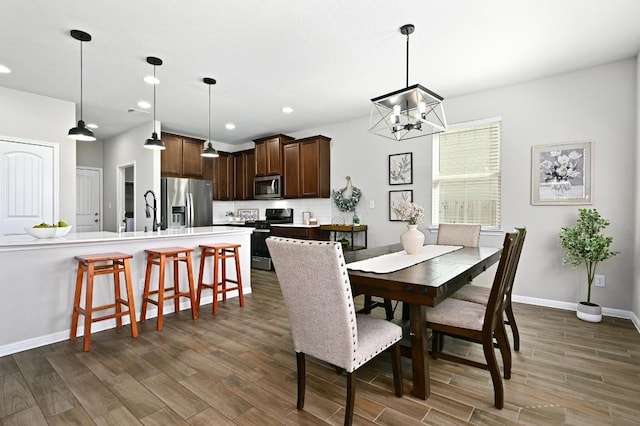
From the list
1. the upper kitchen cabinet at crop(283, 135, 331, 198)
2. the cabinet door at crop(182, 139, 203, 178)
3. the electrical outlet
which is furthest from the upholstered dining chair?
the cabinet door at crop(182, 139, 203, 178)

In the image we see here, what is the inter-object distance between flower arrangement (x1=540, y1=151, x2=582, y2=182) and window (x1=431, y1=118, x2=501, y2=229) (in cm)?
51

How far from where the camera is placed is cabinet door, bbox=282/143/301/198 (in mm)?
5816

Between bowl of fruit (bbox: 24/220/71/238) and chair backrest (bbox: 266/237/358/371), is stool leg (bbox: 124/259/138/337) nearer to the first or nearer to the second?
bowl of fruit (bbox: 24/220/71/238)

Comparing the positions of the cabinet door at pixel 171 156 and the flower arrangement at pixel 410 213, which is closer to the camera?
the flower arrangement at pixel 410 213

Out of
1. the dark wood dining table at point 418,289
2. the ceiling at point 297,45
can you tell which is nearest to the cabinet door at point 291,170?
the ceiling at point 297,45

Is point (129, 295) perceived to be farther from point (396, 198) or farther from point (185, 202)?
point (396, 198)

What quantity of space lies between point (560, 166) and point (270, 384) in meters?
3.78

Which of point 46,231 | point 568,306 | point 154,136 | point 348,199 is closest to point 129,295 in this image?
point 46,231

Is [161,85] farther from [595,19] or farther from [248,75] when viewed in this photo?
[595,19]

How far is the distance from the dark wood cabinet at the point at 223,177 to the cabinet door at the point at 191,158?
1.81ft

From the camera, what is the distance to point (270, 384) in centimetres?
210

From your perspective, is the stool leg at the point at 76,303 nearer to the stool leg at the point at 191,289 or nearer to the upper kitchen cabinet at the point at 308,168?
the stool leg at the point at 191,289

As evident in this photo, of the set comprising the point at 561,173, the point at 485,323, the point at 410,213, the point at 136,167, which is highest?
the point at 136,167

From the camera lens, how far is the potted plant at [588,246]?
3.17 metres
